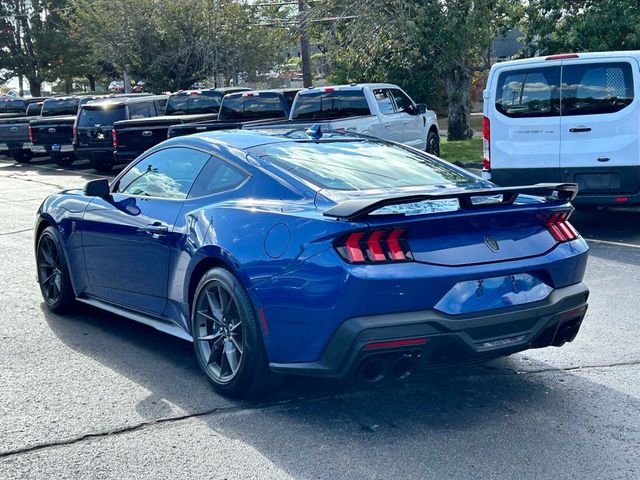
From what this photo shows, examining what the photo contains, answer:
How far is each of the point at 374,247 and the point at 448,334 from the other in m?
0.58

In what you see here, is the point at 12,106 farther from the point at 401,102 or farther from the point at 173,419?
the point at 173,419

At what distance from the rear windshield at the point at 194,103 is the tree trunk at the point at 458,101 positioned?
650cm

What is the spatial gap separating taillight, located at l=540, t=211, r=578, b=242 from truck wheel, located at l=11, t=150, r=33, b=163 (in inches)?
923

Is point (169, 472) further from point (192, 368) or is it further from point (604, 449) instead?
point (604, 449)

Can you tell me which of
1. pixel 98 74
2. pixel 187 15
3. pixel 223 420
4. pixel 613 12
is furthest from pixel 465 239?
pixel 98 74

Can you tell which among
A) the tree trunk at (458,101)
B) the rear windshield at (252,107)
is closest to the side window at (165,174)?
the rear windshield at (252,107)

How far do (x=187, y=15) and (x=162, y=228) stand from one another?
96.6 feet

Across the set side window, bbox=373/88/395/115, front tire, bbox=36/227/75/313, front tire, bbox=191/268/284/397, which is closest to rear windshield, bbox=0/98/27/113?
side window, bbox=373/88/395/115

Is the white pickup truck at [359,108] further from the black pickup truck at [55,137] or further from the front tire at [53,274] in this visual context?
the front tire at [53,274]

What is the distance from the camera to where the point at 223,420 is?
5047mm

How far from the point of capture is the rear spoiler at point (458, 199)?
4.60m

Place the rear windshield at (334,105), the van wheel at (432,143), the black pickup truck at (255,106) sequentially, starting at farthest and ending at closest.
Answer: the van wheel at (432,143) → the black pickup truck at (255,106) → the rear windshield at (334,105)

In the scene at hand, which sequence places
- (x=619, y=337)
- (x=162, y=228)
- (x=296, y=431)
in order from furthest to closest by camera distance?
(x=619, y=337), (x=162, y=228), (x=296, y=431)

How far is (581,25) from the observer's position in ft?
68.6
